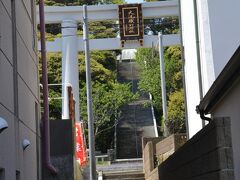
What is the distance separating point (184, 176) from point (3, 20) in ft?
Answer: 14.6

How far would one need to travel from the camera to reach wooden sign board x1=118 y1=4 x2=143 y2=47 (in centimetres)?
2883

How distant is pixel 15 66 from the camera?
980 centimetres

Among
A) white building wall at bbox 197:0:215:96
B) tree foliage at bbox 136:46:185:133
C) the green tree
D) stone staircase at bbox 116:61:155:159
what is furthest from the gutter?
tree foliage at bbox 136:46:185:133

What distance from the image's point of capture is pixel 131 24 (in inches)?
1139

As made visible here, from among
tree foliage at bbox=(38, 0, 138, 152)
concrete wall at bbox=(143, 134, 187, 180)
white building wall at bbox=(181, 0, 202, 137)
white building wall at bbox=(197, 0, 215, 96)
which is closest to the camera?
white building wall at bbox=(197, 0, 215, 96)

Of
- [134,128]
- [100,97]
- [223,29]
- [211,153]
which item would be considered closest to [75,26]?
[223,29]

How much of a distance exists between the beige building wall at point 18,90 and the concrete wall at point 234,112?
10.5ft

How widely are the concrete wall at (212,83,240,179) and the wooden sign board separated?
60.0 feet

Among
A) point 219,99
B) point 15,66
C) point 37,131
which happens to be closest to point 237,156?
point 219,99

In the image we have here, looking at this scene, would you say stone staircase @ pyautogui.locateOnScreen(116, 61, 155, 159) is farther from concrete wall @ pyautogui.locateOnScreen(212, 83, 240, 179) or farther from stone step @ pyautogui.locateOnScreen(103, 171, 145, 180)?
concrete wall @ pyautogui.locateOnScreen(212, 83, 240, 179)

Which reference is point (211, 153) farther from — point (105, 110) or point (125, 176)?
point (105, 110)

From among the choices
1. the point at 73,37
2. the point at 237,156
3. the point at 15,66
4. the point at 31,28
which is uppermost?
the point at 73,37

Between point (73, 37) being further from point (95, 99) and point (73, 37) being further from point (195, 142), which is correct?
point (195, 142)

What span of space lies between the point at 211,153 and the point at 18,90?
12.8 feet
